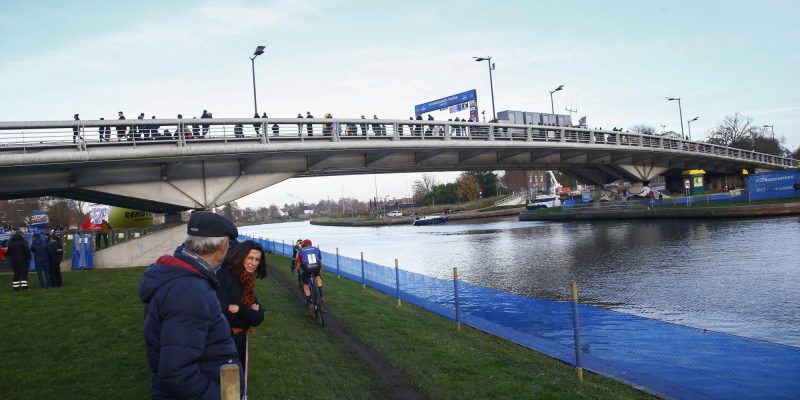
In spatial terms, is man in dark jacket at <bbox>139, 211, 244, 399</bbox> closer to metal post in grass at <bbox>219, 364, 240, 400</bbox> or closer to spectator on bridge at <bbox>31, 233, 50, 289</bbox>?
metal post in grass at <bbox>219, 364, 240, 400</bbox>

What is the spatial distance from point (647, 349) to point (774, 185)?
4818 cm

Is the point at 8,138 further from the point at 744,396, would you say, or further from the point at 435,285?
the point at 744,396

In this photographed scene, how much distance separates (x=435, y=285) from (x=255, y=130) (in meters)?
13.0

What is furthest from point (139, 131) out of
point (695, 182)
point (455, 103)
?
point (695, 182)

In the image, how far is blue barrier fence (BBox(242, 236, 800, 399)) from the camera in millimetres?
6184

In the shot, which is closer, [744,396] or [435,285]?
[744,396]

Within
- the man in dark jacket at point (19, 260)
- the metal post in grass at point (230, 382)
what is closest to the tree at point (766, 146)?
the man in dark jacket at point (19, 260)

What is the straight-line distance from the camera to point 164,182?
899 inches

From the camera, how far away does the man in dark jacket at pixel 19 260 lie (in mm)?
15328

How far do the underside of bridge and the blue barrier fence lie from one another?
1390 cm

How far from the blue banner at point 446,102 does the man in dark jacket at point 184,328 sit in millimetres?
43360

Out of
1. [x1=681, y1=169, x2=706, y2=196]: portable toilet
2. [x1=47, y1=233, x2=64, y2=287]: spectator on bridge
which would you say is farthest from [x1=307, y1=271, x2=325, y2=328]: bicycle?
[x1=681, y1=169, x2=706, y2=196]: portable toilet

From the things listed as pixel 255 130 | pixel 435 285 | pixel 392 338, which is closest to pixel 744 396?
pixel 392 338

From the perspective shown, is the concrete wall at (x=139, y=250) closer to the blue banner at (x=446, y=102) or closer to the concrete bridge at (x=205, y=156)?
the concrete bridge at (x=205, y=156)
